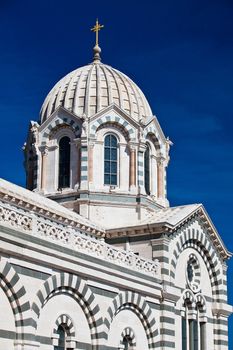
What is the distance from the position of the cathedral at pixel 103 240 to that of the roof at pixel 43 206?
0.06 meters

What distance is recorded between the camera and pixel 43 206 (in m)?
32.8

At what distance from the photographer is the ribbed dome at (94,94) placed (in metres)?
40.2

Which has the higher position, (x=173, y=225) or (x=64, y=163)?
(x=64, y=163)

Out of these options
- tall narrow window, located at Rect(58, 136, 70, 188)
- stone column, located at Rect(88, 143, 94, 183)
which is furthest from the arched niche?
tall narrow window, located at Rect(58, 136, 70, 188)

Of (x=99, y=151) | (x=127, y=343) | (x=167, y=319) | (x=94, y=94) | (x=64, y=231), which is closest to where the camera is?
(x=64, y=231)

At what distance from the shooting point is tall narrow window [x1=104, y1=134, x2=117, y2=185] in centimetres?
3931

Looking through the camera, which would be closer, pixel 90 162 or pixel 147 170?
pixel 90 162

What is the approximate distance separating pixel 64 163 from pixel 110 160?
8.09 feet

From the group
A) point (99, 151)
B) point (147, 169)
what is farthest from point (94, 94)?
point (147, 169)

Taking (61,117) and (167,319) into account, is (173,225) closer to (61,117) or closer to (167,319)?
(167,319)

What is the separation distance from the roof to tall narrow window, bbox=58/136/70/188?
2.73 meters

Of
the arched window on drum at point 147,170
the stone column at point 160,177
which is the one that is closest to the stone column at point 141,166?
the arched window on drum at point 147,170

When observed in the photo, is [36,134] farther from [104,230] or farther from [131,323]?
[131,323]

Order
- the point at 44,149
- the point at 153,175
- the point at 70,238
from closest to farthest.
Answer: the point at 70,238, the point at 44,149, the point at 153,175
